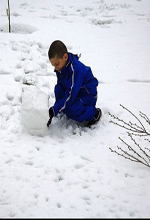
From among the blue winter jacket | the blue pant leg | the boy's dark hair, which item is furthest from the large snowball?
the boy's dark hair

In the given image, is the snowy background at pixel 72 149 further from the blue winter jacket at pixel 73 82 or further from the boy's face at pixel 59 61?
the boy's face at pixel 59 61

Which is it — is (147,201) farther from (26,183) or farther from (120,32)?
(120,32)

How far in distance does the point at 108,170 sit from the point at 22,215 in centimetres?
107

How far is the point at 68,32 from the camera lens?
7.76 m

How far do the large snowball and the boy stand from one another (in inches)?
6.9

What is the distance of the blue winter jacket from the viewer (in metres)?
2.76

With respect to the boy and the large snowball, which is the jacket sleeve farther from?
the large snowball

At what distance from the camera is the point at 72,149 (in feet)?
8.87

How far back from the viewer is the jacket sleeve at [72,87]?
276 centimetres

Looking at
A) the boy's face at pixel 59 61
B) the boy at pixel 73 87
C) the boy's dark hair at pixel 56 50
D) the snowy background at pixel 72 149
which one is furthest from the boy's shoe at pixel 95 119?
the boy's dark hair at pixel 56 50

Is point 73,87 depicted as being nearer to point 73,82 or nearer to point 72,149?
point 73,82

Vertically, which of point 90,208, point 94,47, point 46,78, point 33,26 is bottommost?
point 90,208

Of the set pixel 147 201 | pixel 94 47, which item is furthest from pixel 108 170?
pixel 94 47

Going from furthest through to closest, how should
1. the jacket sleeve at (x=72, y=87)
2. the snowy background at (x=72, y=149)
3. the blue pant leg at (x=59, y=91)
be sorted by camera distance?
the blue pant leg at (x=59, y=91)
the jacket sleeve at (x=72, y=87)
the snowy background at (x=72, y=149)
